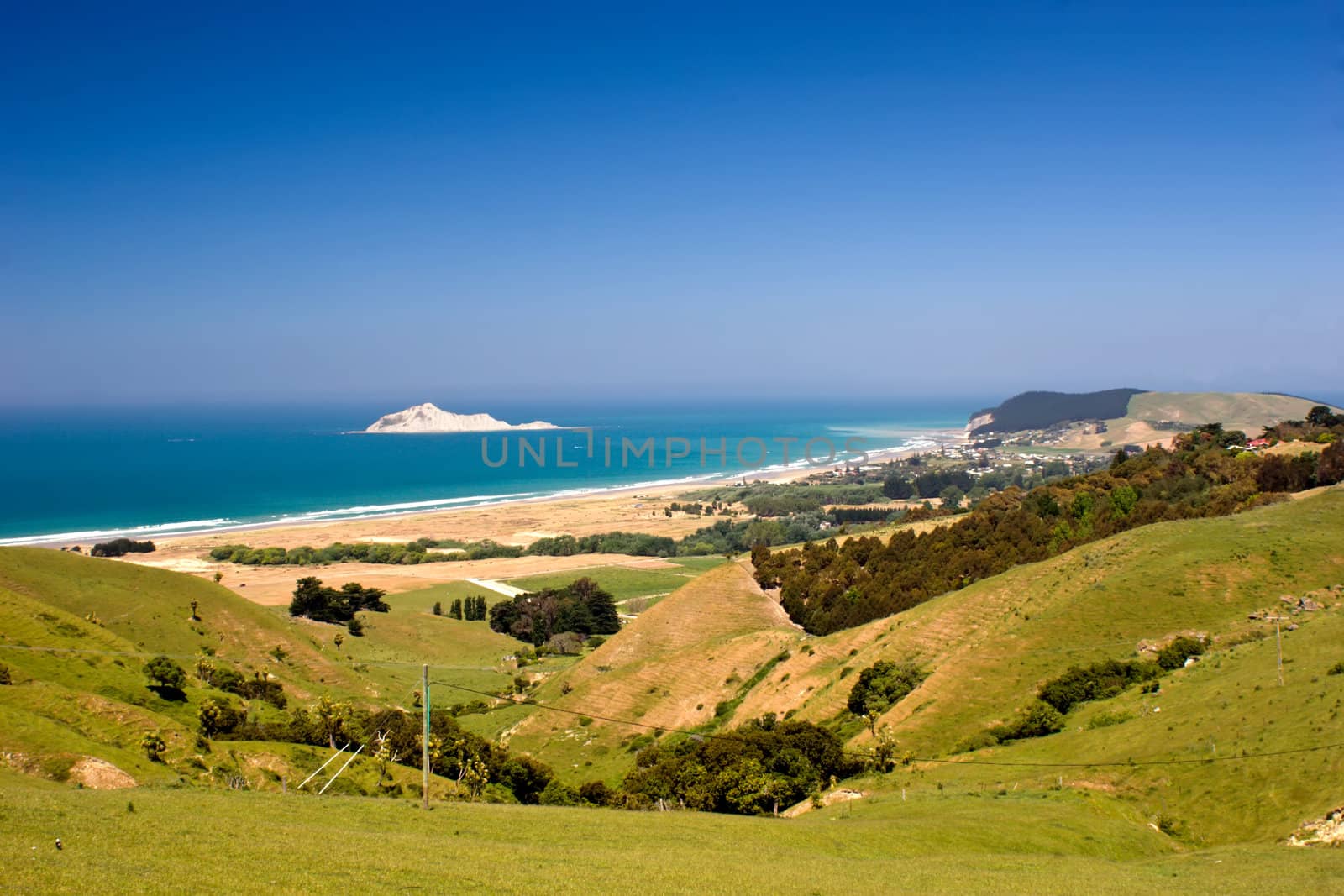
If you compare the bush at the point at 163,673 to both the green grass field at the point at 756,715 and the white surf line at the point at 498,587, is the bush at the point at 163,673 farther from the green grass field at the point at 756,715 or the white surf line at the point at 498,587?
the white surf line at the point at 498,587

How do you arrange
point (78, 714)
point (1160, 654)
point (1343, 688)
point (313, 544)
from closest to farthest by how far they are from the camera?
point (1343, 688), point (78, 714), point (1160, 654), point (313, 544)

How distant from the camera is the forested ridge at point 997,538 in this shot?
46375 millimetres

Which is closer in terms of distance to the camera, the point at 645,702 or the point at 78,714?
the point at 78,714

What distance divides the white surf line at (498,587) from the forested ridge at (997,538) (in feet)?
79.7

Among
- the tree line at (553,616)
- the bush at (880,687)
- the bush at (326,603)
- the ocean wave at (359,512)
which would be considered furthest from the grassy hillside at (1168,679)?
the ocean wave at (359,512)

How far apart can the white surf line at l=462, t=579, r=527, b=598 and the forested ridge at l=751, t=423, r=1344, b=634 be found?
2430cm

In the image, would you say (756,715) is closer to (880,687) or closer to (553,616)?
(880,687)

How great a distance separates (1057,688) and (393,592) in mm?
52009

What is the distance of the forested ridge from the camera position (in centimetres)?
4638

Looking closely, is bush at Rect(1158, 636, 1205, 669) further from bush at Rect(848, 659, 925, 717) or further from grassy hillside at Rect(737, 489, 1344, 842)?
bush at Rect(848, 659, 925, 717)

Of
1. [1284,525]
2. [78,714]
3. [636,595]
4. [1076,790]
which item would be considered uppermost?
[1284,525]

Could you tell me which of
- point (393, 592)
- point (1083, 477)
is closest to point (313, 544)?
point (393, 592)

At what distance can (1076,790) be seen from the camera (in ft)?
72.5

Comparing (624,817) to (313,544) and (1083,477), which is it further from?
(313,544)
